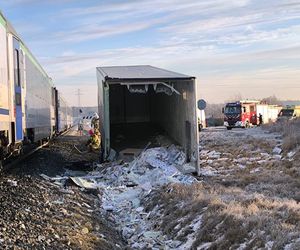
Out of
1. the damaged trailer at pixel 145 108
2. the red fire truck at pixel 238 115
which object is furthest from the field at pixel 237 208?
the red fire truck at pixel 238 115

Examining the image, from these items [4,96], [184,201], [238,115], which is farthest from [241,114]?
[184,201]

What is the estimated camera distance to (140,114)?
28.2 metres

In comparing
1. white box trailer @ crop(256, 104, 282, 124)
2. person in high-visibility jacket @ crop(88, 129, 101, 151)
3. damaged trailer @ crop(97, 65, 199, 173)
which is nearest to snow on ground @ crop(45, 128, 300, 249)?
damaged trailer @ crop(97, 65, 199, 173)

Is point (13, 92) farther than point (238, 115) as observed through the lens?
No

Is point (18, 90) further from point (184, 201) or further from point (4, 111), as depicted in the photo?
point (184, 201)

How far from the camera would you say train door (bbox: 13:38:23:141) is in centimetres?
1468

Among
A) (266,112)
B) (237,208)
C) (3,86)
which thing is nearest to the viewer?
(237,208)

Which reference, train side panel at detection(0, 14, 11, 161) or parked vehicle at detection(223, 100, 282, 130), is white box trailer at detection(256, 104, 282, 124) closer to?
parked vehicle at detection(223, 100, 282, 130)

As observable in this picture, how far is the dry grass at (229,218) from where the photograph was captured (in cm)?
735

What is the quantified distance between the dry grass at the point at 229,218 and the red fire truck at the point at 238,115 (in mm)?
Result: 42487

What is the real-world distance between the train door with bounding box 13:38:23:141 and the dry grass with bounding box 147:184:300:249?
501 cm

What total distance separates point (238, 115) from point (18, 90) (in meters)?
41.3

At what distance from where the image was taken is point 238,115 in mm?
54250

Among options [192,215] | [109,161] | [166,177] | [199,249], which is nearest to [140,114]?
[109,161]
